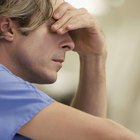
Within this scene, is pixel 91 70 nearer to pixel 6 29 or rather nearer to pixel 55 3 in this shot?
pixel 55 3

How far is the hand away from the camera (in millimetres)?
1257

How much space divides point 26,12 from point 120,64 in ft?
5.23

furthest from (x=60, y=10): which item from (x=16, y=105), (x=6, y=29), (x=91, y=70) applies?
(x=16, y=105)

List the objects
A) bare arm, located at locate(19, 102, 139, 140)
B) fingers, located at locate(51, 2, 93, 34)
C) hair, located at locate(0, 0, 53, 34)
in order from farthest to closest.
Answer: fingers, located at locate(51, 2, 93, 34) < hair, located at locate(0, 0, 53, 34) < bare arm, located at locate(19, 102, 139, 140)

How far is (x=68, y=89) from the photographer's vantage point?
264 cm

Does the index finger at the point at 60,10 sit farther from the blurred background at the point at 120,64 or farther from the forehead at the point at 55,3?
the blurred background at the point at 120,64

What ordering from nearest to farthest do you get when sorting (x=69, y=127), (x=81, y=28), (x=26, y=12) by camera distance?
(x=69, y=127) → (x=26, y=12) → (x=81, y=28)

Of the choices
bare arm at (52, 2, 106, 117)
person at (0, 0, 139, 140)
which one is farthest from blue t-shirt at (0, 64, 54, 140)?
bare arm at (52, 2, 106, 117)

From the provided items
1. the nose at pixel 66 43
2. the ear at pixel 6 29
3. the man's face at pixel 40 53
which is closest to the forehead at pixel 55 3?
the man's face at pixel 40 53

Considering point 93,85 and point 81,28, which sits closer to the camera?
point 81,28

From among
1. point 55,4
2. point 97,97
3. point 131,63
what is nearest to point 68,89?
point 131,63

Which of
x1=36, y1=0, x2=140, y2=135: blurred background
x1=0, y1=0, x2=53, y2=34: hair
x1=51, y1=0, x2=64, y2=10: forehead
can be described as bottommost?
x1=36, y1=0, x2=140, y2=135: blurred background

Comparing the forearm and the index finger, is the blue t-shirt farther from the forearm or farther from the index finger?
the forearm

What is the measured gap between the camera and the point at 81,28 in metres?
1.42
